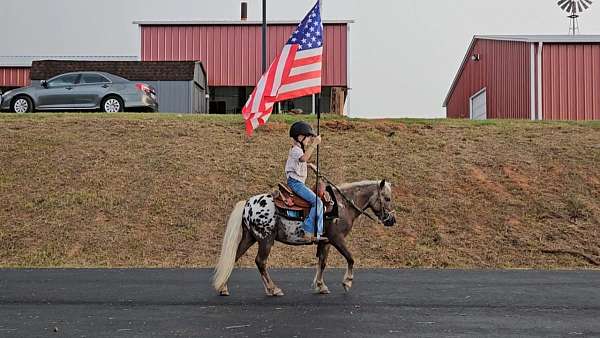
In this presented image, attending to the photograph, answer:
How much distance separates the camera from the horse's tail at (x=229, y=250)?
34.4ft

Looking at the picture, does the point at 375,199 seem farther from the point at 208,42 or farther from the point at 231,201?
the point at 208,42

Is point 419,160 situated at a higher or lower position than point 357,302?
higher

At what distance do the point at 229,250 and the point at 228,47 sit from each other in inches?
1218

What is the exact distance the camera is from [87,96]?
100ft

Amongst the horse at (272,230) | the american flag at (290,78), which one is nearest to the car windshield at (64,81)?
the american flag at (290,78)

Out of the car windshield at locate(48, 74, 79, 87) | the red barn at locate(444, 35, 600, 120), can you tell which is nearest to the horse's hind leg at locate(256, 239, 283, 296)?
the car windshield at locate(48, 74, 79, 87)

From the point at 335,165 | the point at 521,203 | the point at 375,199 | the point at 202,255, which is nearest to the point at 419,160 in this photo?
the point at 335,165

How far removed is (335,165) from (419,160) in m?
2.50

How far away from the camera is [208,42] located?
40.6 meters

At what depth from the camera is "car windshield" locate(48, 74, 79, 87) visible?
101ft

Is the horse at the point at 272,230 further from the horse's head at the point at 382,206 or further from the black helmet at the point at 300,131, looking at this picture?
the black helmet at the point at 300,131

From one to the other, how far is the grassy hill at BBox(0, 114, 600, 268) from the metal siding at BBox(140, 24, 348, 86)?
480 inches

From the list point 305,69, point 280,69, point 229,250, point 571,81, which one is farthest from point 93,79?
point 229,250

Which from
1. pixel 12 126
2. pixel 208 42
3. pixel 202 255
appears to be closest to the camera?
pixel 202 255
